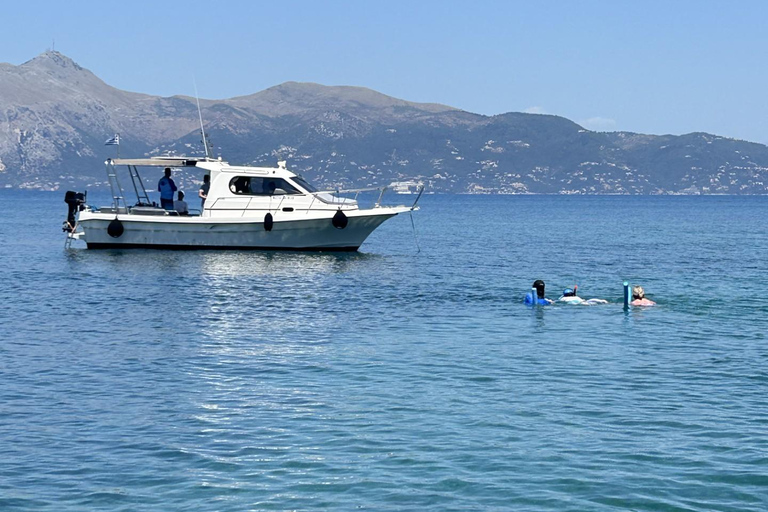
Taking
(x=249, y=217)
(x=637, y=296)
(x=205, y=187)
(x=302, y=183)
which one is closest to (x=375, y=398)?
(x=637, y=296)

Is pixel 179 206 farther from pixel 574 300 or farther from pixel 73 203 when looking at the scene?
pixel 574 300

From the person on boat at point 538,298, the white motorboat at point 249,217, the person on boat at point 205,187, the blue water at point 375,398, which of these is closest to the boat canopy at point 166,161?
the white motorboat at point 249,217

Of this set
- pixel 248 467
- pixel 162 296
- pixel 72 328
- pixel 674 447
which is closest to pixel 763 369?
pixel 674 447

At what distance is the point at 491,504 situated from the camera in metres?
11.3

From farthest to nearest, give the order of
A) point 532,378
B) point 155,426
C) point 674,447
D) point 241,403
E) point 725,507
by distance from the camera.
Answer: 1. point 532,378
2. point 241,403
3. point 155,426
4. point 674,447
5. point 725,507

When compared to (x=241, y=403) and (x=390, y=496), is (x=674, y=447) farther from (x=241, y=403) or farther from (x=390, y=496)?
(x=241, y=403)

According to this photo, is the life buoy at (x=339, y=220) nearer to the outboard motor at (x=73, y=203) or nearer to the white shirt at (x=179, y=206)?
the white shirt at (x=179, y=206)

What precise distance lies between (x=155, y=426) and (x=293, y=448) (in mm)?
2327

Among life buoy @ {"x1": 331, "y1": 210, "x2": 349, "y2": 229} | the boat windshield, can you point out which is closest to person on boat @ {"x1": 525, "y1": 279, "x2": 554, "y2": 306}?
life buoy @ {"x1": 331, "y1": 210, "x2": 349, "y2": 229}

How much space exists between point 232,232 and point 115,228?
16.3ft

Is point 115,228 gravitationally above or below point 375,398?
above

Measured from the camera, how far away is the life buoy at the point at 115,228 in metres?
42.5

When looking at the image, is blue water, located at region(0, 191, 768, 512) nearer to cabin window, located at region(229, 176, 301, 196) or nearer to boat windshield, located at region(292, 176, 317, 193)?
cabin window, located at region(229, 176, 301, 196)

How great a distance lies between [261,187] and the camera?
139 ft
